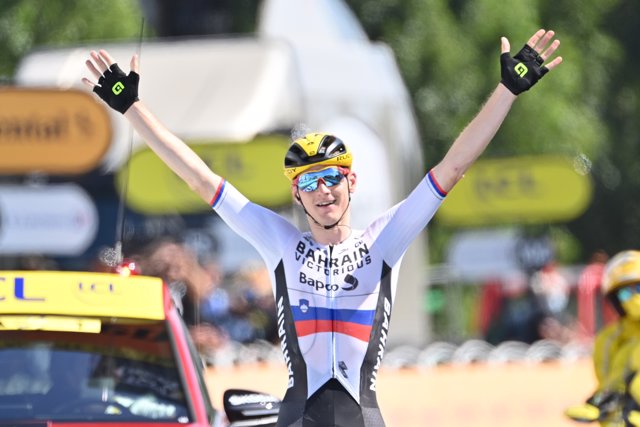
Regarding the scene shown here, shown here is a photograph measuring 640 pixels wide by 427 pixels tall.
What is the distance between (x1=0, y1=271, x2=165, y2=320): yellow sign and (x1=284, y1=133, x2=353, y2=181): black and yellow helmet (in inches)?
58.6

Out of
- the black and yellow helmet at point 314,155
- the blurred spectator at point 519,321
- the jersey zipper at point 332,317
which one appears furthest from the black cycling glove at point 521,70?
the blurred spectator at point 519,321

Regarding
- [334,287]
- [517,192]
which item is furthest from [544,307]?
[334,287]

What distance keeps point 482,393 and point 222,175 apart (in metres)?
3.72

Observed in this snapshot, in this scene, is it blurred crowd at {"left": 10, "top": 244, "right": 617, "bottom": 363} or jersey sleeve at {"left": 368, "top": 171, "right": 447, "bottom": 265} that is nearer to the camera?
jersey sleeve at {"left": 368, "top": 171, "right": 447, "bottom": 265}

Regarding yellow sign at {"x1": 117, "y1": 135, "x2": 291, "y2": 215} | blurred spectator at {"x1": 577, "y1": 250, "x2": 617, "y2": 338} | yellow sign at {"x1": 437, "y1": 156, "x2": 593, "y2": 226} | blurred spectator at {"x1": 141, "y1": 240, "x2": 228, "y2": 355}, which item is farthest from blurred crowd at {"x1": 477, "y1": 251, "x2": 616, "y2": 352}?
blurred spectator at {"x1": 141, "y1": 240, "x2": 228, "y2": 355}

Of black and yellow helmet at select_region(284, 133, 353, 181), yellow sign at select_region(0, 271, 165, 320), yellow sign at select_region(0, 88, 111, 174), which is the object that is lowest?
yellow sign at select_region(0, 271, 165, 320)

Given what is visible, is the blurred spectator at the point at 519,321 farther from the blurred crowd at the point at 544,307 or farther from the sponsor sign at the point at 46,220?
the sponsor sign at the point at 46,220

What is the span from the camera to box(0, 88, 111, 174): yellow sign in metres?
16.9

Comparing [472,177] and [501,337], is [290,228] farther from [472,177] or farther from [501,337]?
[472,177]

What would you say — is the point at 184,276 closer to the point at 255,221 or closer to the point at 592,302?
the point at 255,221

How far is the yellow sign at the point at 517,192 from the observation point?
20625mm

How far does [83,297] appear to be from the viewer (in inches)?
280

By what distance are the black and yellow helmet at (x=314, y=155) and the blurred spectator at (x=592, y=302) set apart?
51.5 feet

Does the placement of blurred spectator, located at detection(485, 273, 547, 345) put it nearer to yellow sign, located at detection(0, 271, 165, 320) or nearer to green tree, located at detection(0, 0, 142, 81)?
green tree, located at detection(0, 0, 142, 81)
